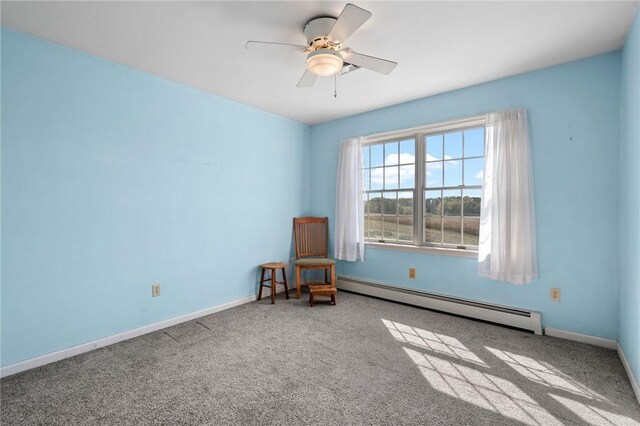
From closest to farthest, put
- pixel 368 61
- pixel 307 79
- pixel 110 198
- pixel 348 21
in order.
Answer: pixel 348 21, pixel 368 61, pixel 307 79, pixel 110 198

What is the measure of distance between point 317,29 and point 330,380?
248 centimetres

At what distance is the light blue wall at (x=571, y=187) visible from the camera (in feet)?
8.52

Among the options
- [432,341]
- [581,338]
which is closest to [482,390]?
[432,341]

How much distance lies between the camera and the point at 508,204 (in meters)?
3.02

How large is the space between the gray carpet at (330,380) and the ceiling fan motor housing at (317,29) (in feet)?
7.99

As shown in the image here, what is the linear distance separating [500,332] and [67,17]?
442cm

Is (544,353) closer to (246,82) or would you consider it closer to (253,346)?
(253,346)

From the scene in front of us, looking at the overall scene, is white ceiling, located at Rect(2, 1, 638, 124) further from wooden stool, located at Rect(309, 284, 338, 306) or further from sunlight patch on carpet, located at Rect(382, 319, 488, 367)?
sunlight patch on carpet, located at Rect(382, 319, 488, 367)

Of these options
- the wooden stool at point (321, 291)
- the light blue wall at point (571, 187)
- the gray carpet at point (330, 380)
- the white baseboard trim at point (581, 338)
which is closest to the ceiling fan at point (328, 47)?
the light blue wall at point (571, 187)

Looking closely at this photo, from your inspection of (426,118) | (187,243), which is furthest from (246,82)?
(426,118)

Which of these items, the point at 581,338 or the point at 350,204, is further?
the point at 350,204

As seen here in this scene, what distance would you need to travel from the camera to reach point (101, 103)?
265cm

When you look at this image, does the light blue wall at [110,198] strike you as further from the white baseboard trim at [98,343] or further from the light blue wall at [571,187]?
the light blue wall at [571,187]

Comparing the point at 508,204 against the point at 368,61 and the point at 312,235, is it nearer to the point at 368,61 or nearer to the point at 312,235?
the point at 368,61
